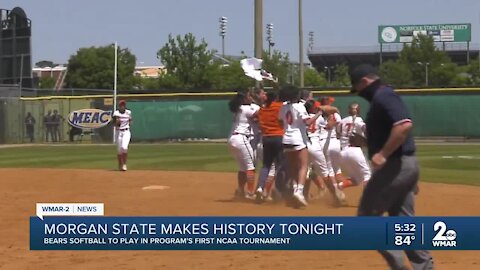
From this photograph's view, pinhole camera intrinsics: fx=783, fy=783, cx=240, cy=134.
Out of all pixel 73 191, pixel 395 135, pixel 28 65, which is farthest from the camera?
pixel 28 65

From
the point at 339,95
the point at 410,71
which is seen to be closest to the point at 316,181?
the point at 339,95

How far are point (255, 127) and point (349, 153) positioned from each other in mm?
1929

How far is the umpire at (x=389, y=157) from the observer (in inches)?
245

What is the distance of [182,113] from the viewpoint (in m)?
38.6

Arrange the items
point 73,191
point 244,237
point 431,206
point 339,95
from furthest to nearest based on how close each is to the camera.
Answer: point 339,95, point 73,191, point 431,206, point 244,237

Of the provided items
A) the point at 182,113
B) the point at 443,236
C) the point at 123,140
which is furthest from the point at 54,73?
the point at 443,236

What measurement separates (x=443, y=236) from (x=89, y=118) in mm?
34154

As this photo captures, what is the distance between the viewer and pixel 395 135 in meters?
6.16

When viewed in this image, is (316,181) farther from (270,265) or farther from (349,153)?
(270,265)

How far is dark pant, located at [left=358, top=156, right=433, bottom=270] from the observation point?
6.33 metres

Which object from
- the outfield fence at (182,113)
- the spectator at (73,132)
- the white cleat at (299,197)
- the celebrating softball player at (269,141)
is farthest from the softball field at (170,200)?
the spectator at (73,132)

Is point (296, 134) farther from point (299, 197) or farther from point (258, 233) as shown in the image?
point (258, 233)

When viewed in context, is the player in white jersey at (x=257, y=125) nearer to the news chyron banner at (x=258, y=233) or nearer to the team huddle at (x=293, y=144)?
the team huddle at (x=293, y=144)

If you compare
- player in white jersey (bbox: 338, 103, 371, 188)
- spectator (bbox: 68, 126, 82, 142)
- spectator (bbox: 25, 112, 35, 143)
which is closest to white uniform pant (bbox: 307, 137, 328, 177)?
player in white jersey (bbox: 338, 103, 371, 188)
